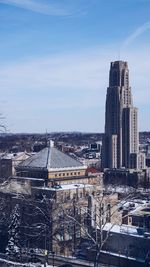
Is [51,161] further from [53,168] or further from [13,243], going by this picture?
[13,243]

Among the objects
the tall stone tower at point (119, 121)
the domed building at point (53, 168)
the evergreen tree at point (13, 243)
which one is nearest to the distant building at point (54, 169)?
the domed building at point (53, 168)

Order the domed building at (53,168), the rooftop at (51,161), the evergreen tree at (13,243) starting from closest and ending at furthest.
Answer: the evergreen tree at (13,243)
the domed building at (53,168)
the rooftop at (51,161)

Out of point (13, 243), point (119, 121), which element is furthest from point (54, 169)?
point (119, 121)

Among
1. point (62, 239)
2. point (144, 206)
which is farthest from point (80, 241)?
point (144, 206)

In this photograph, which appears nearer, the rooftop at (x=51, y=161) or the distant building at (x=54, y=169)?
the distant building at (x=54, y=169)

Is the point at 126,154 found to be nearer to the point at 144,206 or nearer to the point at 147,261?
the point at 144,206

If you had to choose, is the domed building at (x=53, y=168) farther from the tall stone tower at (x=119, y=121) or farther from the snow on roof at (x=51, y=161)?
the tall stone tower at (x=119, y=121)

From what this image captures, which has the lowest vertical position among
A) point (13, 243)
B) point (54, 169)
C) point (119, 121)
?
point (13, 243)

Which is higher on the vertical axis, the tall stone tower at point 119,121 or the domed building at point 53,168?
the tall stone tower at point 119,121

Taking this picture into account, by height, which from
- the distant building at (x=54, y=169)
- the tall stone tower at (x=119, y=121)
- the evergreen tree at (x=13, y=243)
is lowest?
the evergreen tree at (x=13, y=243)
